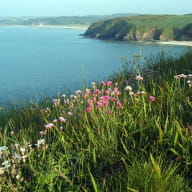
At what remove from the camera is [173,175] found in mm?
3068

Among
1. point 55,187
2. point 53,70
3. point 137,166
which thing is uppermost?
point 137,166

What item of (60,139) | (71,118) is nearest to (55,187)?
(60,139)

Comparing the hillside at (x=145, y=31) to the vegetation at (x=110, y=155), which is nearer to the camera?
the vegetation at (x=110, y=155)

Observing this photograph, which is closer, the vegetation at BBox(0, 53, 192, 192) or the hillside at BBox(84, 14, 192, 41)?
the vegetation at BBox(0, 53, 192, 192)

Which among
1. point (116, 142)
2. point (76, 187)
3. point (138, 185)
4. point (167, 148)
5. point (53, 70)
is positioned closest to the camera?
point (138, 185)

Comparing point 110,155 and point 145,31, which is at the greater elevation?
point 110,155

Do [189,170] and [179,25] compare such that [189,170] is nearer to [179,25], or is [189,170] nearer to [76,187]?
[76,187]

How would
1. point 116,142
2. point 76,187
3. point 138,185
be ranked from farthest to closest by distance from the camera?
point 116,142
point 76,187
point 138,185

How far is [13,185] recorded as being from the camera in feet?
9.43

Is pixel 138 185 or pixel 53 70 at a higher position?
pixel 138 185

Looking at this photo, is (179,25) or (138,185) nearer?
(138,185)

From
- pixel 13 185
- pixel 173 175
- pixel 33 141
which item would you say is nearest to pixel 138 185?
pixel 173 175

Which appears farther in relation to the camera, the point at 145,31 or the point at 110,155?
the point at 145,31

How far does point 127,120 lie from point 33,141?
3.58 ft
